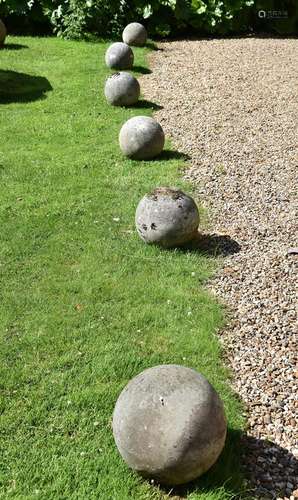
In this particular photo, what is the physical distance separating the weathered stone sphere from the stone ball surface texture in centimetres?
841

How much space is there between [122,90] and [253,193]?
13.9ft

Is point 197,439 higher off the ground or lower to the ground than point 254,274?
higher

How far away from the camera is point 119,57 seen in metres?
13.7

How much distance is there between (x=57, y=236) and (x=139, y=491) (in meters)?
3.79

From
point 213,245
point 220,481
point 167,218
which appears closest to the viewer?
point 220,481

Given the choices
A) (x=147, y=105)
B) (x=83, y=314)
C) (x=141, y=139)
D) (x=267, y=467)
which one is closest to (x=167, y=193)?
(x=83, y=314)

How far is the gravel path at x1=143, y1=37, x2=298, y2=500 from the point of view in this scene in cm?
485

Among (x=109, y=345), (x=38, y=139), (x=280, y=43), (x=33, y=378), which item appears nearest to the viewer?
(x=33, y=378)

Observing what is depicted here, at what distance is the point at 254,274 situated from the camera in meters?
6.69

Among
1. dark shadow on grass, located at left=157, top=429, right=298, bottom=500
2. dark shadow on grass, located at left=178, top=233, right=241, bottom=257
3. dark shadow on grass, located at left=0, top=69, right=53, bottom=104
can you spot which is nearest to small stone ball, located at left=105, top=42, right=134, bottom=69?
dark shadow on grass, located at left=0, top=69, right=53, bottom=104

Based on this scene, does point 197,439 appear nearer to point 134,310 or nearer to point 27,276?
point 134,310

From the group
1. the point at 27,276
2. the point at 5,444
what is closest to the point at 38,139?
the point at 27,276

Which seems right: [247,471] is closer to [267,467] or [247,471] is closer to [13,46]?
[267,467]

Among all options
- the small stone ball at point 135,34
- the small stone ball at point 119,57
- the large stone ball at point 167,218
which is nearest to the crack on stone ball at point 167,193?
the large stone ball at point 167,218
